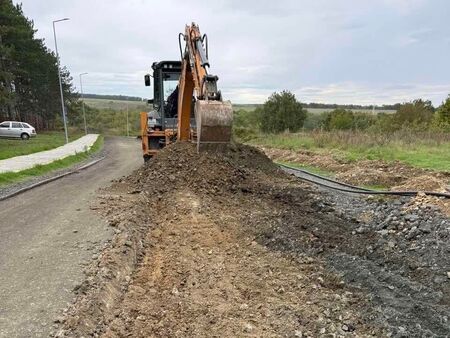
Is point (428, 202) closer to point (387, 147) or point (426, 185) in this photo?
point (426, 185)

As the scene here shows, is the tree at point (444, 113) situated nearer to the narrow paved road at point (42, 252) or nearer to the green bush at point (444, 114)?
the green bush at point (444, 114)

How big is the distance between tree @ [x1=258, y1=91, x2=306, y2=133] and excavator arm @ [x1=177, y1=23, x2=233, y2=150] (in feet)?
110

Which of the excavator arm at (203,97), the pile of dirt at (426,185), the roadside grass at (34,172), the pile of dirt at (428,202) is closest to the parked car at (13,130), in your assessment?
the roadside grass at (34,172)

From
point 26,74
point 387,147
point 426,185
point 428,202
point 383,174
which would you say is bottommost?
point 387,147

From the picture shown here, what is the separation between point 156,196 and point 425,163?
→ 9.23 m

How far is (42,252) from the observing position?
230 inches

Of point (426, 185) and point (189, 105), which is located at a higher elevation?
point (189, 105)

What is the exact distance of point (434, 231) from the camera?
18.8ft

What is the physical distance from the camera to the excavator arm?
348 inches

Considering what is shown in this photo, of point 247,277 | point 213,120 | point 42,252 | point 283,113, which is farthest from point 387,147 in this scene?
point 283,113

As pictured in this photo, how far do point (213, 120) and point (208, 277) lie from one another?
15.1ft

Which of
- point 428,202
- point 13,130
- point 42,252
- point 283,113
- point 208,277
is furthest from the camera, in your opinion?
point 283,113

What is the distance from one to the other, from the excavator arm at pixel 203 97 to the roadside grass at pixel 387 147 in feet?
22.9

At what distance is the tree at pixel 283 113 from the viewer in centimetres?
4441
